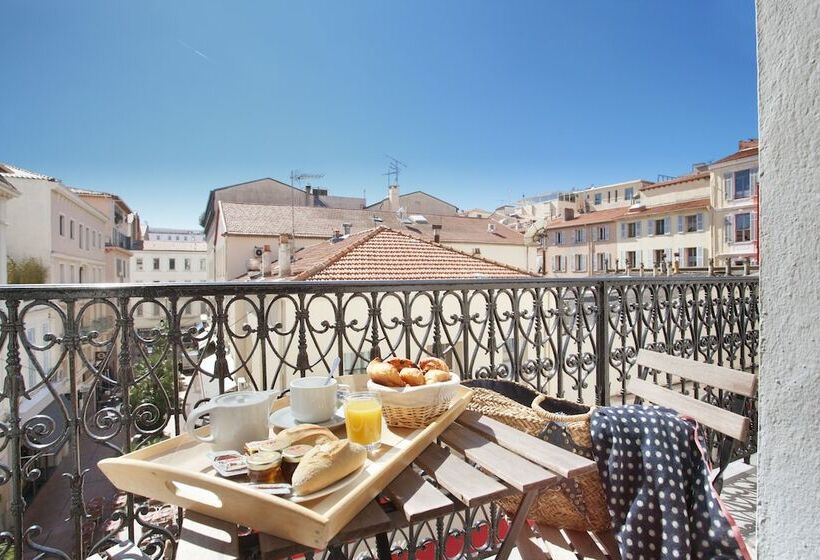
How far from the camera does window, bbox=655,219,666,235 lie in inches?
1374

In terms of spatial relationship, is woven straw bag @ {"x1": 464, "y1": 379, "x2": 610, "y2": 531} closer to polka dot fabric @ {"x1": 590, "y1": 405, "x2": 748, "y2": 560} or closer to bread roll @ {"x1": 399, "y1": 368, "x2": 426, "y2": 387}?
polka dot fabric @ {"x1": 590, "y1": 405, "x2": 748, "y2": 560}

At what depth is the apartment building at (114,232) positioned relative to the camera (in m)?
36.2

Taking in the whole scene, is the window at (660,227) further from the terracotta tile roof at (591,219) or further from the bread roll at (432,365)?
the bread roll at (432,365)

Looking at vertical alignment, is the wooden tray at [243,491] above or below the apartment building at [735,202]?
below

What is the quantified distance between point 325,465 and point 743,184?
36.5m

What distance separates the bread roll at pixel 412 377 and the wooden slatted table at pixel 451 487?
0.68 feet

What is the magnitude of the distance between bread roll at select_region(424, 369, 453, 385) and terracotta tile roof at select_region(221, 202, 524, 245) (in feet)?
84.7

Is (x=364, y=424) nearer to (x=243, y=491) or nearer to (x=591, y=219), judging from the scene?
(x=243, y=491)

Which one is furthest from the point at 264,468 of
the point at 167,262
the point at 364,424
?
the point at 167,262

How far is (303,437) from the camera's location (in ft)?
3.75

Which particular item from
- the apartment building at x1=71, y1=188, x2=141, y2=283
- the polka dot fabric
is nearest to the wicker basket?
the polka dot fabric

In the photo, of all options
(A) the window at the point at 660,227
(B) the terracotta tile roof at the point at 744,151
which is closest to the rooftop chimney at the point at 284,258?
(B) the terracotta tile roof at the point at 744,151

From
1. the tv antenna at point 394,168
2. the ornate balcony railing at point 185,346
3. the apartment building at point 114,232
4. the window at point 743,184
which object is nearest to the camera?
the ornate balcony railing at point 185,346

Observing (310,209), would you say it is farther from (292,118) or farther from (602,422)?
(602,422)
